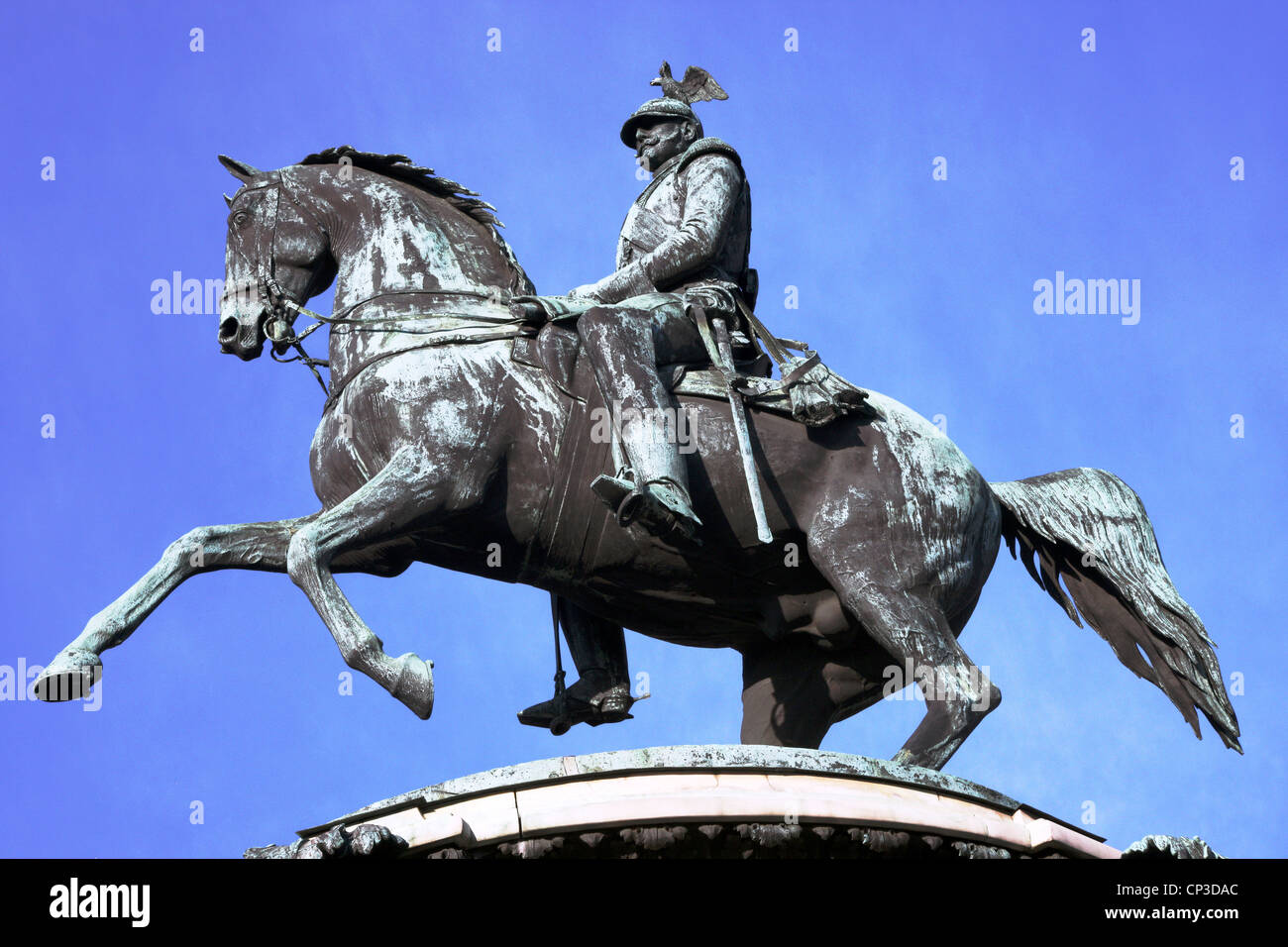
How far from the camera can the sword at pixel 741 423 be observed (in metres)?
14.1

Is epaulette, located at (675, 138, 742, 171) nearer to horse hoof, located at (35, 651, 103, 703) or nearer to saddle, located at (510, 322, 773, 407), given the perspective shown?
saddle, located at (510, 322, 773, 407)

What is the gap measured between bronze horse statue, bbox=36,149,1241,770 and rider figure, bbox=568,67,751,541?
386 mm

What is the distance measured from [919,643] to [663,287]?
315cm

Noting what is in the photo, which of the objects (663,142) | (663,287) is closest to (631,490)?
(663,287)

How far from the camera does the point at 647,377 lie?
14.3 metres

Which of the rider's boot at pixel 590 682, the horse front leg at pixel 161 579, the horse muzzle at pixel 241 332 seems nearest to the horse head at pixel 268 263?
the horse muzzle at pixel 241 332

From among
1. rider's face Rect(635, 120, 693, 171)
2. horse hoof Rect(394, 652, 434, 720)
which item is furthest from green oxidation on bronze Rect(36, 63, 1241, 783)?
rider's face Rect(635, 120, 693, 171)

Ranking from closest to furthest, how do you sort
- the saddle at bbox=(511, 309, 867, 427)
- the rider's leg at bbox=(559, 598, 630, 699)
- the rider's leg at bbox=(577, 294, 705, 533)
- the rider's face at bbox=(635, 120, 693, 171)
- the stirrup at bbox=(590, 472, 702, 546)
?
the stirrup at bbox=(590, 472, 702, 546), the rider's leg at bbox=(577, 294, 705, 533), the saddle at bbox=(511, 309, 867, 427), the rider's leg at bbox=(559, 598, 630, 699), the rider's face at bbox=(635, 120, 693, 171)

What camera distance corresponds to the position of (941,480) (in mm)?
14766

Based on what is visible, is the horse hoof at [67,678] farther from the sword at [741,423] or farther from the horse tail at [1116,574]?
the horse tail at [1116,574]

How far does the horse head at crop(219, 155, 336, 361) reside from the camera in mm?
15555

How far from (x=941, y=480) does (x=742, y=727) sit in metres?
2.13
